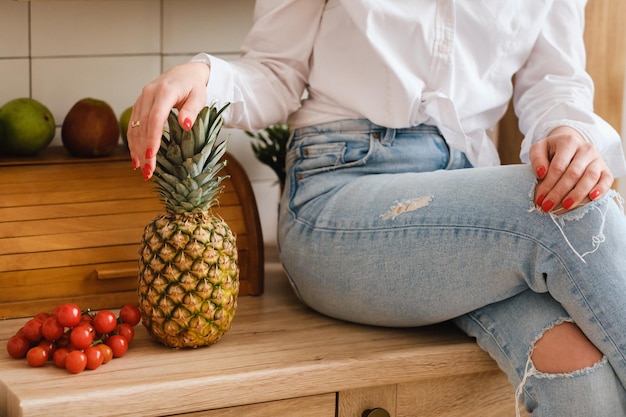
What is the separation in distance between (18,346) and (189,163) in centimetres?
37

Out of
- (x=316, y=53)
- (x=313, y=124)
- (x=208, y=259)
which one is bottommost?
(x=208, y=259)

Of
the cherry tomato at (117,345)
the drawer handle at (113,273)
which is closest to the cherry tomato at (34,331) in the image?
the cherry tomato at (117,345)

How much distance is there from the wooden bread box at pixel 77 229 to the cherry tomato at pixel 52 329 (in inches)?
8.2

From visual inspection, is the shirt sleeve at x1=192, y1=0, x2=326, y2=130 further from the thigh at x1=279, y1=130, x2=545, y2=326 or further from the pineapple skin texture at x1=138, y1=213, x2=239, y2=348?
the pineapple skin texture at x1=138, y1=213, x2=239, y2=348

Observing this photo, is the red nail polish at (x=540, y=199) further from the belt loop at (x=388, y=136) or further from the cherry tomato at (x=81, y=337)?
the cherry tomato at (x=81, y=337)

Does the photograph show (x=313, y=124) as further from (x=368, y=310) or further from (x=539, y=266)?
(x=539, y=266)

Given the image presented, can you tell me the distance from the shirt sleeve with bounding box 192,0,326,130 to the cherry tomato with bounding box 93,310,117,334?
39cm

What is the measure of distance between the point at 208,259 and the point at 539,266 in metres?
0.48

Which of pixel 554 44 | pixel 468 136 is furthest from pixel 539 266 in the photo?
pixel 554 44

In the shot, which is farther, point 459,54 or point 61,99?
point 61,99

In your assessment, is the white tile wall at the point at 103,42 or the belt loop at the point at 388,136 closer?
the belt loop at the point at 388,136

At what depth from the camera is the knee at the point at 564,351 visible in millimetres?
1255

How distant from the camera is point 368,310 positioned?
1.44 meters

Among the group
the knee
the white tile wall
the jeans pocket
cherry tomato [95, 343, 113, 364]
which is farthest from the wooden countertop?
the white tile wall
